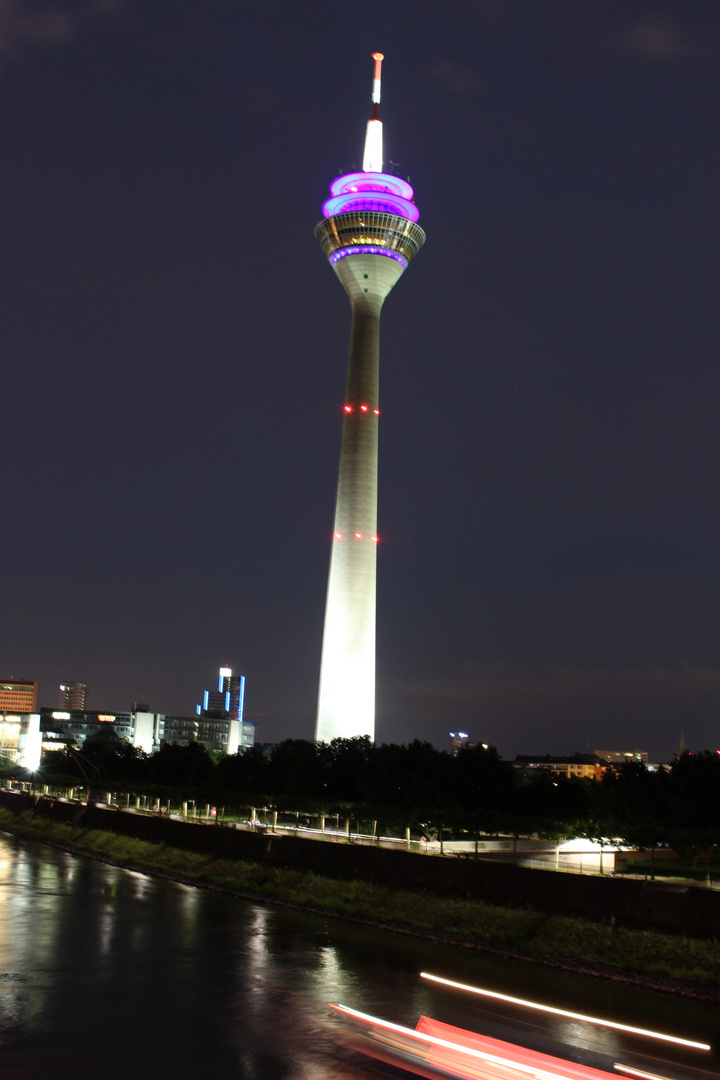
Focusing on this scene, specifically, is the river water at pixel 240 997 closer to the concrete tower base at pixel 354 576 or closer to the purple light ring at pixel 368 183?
the concrete tower base at pixel 354 576

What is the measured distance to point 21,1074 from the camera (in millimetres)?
16547

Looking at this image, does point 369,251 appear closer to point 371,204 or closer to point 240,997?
point 371,204

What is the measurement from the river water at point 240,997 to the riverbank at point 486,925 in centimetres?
95

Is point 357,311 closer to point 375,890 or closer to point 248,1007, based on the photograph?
point 375,890

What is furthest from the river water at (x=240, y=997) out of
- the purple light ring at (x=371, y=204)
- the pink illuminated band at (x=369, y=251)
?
the purple light ring at (x=371, y=204)

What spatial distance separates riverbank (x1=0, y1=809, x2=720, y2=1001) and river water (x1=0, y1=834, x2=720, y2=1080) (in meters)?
→ 0.95

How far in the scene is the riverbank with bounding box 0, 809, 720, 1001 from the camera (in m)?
26.5

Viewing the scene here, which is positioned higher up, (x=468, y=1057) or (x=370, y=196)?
(x=370, y=196)

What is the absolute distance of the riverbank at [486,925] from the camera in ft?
87.1

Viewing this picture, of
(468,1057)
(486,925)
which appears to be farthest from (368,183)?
(468,1057)

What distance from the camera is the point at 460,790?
70.9 m

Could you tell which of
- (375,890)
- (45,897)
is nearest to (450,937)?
(375,890)

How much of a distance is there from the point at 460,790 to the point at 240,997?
49.8m

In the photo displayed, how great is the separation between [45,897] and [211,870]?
9816 millimetres
